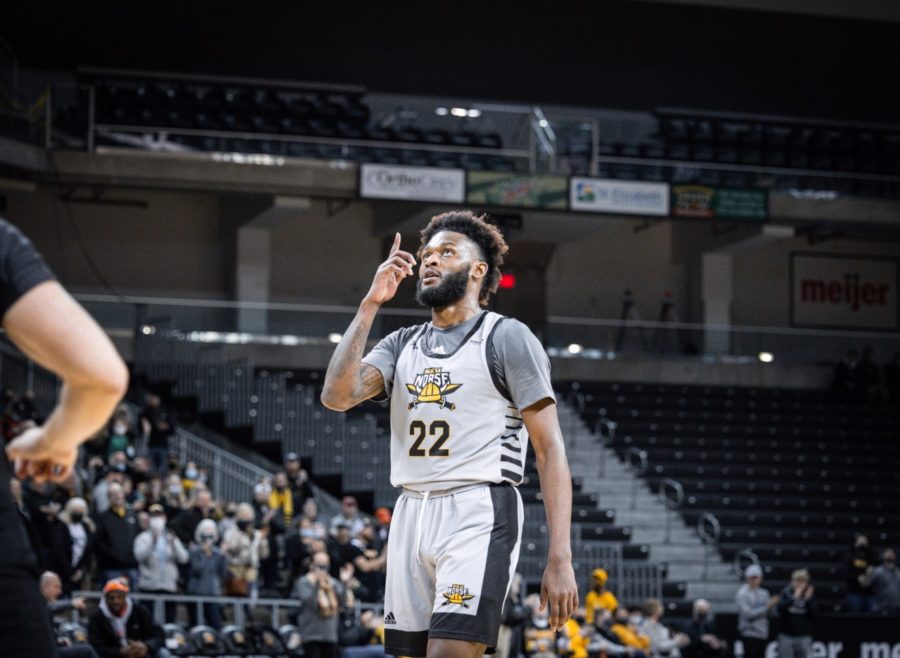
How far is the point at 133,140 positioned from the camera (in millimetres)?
25297

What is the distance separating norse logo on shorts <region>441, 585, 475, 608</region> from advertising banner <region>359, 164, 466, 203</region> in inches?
837

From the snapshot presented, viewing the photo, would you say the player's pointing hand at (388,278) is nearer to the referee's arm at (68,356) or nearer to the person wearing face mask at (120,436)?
the referee's arm at (68,356)

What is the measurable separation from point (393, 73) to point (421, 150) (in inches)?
229

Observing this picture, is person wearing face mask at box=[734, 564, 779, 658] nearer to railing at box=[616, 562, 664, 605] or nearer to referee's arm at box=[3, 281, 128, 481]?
railing at box=[616, 562, 664, 605]

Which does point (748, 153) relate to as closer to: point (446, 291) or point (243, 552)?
point (243, 552)

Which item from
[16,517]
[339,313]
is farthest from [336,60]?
[16,517]

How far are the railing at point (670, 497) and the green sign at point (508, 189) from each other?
5.84 m

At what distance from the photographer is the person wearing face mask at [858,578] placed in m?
20.7

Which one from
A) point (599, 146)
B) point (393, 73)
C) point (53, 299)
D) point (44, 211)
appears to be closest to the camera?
point (53, 299)

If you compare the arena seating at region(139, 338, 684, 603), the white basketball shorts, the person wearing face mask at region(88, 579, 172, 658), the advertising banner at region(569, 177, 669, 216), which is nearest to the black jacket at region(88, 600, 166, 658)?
the person wearing face mask at region(88, 579, 172, 658)

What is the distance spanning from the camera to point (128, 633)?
12617mm

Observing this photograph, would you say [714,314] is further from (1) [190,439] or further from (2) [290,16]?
(1) [190,439]

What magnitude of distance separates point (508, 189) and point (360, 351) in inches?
831

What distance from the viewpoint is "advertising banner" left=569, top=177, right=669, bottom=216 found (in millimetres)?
26609
